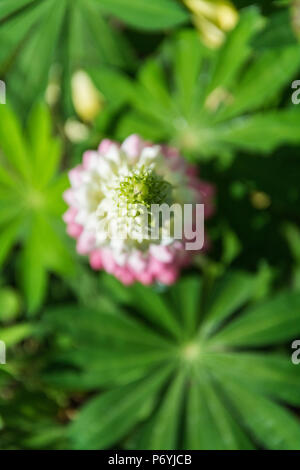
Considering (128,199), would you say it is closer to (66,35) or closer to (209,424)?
(66,35)

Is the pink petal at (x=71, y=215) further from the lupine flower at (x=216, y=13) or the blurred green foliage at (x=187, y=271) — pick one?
the lupine flower at (x=216, y=13)

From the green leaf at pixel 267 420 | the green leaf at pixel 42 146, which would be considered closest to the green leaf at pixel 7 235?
the green leaf at pixel 42 146

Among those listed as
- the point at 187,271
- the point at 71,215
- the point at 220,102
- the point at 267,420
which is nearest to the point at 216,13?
the point at 220,102

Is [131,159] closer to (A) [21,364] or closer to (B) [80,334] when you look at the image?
(B) [80,334]

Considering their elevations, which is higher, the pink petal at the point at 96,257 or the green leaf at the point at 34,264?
the green leaf at the point at 34,264

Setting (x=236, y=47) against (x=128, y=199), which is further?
(x=236, y=47)

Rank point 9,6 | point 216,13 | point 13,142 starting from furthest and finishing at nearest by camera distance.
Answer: point 216,13 < point 13,142 < point 9,6
